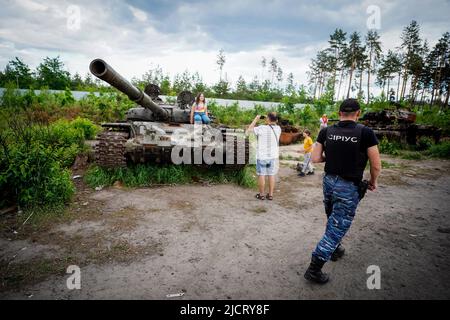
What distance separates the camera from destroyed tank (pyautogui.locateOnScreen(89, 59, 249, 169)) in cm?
590

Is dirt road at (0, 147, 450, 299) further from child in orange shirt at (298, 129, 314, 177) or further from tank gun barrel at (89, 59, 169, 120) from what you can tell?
child in orange shirt at (298, 129, 314, 177)

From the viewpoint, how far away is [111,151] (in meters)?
5.84

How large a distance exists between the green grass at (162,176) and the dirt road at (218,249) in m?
0.42

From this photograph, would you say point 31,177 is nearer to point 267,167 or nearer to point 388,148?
point 267,167

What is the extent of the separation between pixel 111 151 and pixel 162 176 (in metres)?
1.37

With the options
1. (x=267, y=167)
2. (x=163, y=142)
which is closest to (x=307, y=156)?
(x=267, y=167)

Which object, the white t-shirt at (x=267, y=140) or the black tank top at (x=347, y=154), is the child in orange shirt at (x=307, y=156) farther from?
the black tank top at (x=347, y=154)

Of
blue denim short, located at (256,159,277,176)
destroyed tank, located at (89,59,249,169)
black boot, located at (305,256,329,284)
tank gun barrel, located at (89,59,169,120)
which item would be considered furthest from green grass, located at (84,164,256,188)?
black boot, located at (305,256,329,284)

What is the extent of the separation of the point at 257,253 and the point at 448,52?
4455cm

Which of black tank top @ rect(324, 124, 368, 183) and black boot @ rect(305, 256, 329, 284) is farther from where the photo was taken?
black boot @ rect(305, 256, 329, 284)

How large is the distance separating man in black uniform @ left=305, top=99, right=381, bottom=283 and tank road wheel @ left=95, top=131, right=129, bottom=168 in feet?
15.0

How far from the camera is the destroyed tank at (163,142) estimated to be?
5.90 meters
